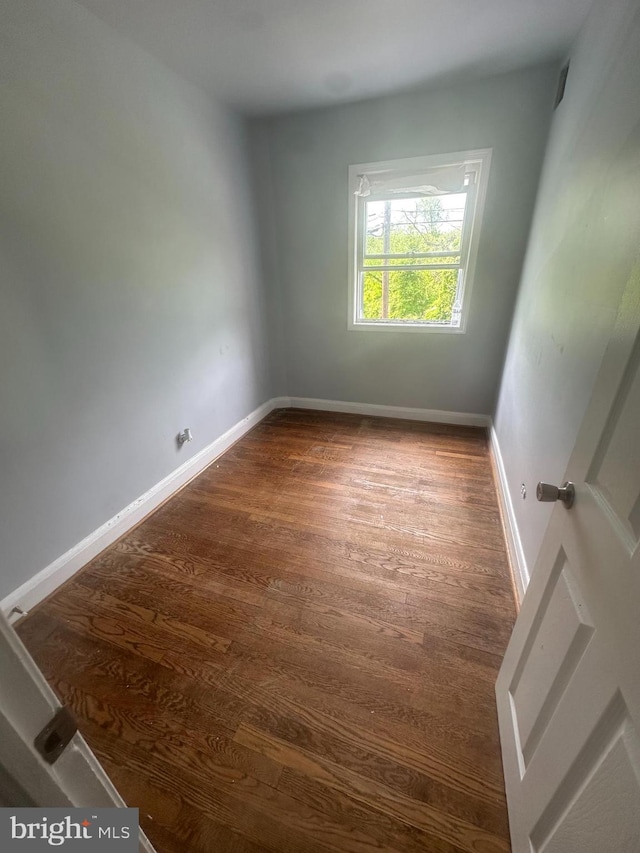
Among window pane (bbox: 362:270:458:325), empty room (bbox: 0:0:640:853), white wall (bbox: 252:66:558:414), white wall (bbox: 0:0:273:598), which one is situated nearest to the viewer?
empty room (bbox: 0:0:640:853)

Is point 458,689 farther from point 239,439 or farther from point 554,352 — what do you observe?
point 239,439

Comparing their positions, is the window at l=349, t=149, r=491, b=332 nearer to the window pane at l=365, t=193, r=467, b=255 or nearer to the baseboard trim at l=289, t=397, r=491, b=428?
the window pane at l=365, t=193, r=467, b=255

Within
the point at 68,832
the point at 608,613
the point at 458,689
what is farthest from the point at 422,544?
the point at 68,832

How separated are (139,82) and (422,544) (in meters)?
2.84

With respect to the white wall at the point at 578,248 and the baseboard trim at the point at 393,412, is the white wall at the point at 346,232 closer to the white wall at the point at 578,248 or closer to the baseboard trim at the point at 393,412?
the baseboard trim at the point at 393,412

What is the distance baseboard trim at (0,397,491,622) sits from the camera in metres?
1.48

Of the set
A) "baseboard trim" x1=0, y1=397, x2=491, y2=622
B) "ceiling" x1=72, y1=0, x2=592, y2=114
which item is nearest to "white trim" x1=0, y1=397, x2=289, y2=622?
"baseboard trim" x1=0, y1=397, x2=491, y2=622

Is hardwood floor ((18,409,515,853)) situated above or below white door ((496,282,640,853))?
below

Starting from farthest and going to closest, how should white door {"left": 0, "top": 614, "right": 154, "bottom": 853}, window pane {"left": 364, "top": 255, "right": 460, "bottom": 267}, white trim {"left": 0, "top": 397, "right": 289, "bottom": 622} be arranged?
window pane {"left": 364, "top": 255, "right": 460, "bottom": 267}, white trim {"left": 0, "top": 397, "right": 289, "bottom": 622}, white door {"left": 0, "top": 614, "right": 154, "bottom": 853}

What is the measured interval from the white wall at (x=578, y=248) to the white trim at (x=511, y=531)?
58mm

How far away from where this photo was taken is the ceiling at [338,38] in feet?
4.86

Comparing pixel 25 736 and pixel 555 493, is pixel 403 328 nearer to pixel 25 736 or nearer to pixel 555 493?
pixel 555 493

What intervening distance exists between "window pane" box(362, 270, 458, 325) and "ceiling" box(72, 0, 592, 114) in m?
1.17

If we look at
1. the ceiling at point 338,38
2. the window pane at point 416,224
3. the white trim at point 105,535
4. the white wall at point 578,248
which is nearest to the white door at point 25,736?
the white wall at point 578,248
